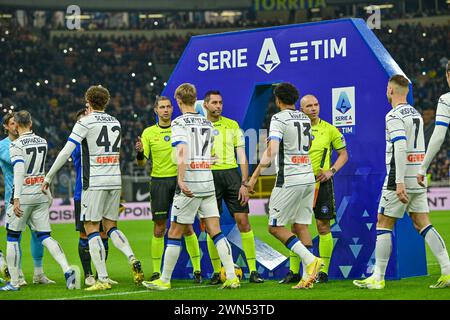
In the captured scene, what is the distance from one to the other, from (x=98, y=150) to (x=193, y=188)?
135cm

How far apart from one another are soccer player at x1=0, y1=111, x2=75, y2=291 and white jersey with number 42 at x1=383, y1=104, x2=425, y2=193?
4223mm

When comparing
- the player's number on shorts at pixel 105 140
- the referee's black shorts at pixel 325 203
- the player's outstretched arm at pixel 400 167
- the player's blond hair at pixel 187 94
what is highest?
the player's blond hair at pixel 187 94

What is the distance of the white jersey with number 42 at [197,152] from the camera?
9.59 m

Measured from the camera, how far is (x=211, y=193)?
32.0 feet

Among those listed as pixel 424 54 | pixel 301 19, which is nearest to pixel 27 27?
pixel 301 19

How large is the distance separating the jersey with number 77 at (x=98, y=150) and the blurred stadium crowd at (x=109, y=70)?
2518 cm

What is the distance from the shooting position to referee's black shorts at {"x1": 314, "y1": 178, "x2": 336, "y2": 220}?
1062 cm

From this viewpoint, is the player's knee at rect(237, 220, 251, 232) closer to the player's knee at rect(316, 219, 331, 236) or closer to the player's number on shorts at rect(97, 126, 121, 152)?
the player's knee at rect(316, 219, 331, 236)

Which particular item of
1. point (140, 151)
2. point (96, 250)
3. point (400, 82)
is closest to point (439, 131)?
point (400, 82)

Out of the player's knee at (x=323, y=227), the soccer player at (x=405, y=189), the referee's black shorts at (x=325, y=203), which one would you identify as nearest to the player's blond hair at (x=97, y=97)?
the referee's black shorts at (x=325, y=203)

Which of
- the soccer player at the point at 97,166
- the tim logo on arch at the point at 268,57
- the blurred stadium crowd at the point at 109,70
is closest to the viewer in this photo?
the soccer player at the point at 97,166

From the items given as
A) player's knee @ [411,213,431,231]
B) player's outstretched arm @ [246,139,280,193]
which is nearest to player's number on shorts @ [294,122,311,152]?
player's outstretched arm @ [246,139,280,193]

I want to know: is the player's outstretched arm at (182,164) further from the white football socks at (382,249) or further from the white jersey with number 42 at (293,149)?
the white football socks at (382,249)

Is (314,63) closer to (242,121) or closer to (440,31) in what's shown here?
(242,121)
